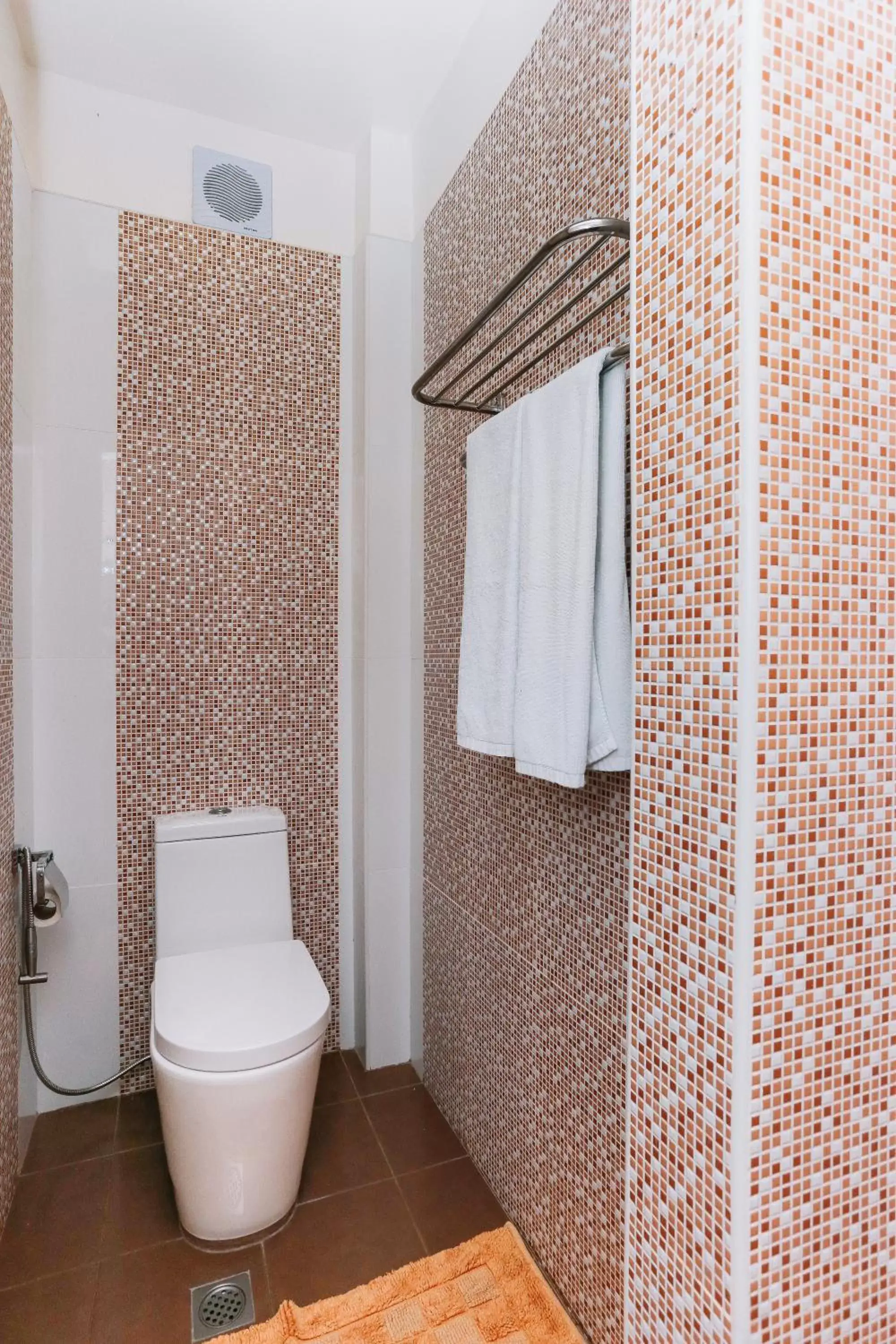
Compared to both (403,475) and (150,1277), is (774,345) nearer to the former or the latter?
(403,475)

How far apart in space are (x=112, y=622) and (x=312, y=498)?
0.64 metres

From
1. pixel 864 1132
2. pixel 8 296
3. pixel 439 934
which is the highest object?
pixel 8 296

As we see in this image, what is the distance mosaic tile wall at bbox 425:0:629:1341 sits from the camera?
1204 millimetres

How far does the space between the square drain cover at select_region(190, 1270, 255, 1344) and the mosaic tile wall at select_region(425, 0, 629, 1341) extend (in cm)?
53

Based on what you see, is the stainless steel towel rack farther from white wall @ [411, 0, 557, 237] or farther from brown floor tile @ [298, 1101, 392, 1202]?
brown floor tile @ [298, 1101, 392, 1202]

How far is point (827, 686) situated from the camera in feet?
2.14

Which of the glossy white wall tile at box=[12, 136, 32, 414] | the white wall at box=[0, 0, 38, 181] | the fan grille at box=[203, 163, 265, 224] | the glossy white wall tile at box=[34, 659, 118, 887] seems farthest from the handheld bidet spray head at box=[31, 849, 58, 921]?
the fan grille at box=[203, 163, 265, 224]

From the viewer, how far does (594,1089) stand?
4.06 feet

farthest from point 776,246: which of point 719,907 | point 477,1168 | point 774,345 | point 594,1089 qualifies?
point 477,1168

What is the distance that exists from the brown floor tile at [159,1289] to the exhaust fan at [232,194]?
7.94 ft

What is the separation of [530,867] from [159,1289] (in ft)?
3.45

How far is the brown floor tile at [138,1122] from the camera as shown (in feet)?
6.04

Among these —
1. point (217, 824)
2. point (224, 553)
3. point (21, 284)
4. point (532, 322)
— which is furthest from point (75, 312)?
point (217, 824)

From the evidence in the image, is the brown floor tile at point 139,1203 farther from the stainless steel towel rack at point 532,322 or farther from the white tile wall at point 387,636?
the stainless steel towel rack at point 532,322
